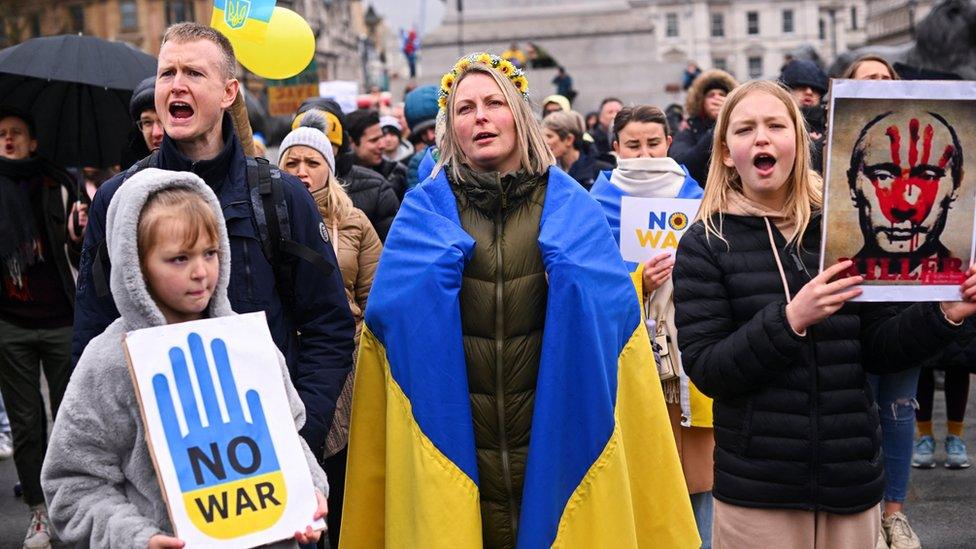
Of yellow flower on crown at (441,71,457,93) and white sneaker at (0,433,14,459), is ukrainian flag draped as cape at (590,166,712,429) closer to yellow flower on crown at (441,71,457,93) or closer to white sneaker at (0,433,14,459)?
yellow flower on crown at (441,71,457,93)

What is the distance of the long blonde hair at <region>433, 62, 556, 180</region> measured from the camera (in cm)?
396

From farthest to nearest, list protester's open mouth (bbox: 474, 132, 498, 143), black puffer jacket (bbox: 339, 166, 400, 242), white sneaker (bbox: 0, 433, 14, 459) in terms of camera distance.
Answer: white sneaker (bbox: 0, 433, 14, 459) → black puffer jacket (bbox: 339, 166, 400, 242) → protester's open mouth (bbox: 474, 132, 498, 143)

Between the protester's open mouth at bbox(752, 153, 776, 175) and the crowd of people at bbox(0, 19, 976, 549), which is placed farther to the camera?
the protester's open mouth at bbox(752, 153, 776, 175)

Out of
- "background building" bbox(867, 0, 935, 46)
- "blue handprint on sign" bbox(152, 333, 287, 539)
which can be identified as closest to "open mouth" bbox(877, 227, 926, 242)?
"blue handprint on sign" bbox(152, 333, 287, 539)

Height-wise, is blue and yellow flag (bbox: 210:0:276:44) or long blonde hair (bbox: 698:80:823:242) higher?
blue and yellow flag (bbox: 210:0:276:44)

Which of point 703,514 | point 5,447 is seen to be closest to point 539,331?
point 703,514

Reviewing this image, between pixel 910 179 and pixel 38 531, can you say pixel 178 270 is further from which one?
pixel 38 531

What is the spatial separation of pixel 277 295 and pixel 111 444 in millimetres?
918

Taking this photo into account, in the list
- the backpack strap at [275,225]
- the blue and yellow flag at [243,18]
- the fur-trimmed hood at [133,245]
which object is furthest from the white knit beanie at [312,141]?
the fur-trimmed hood at [133,245]

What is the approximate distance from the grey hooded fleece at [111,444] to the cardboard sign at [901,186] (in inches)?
69.7

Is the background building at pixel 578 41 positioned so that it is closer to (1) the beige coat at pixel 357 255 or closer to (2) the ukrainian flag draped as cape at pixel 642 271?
(2) the ukrainian flag draped as cape at pixel 642 271

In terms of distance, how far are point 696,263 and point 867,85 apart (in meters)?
0.78

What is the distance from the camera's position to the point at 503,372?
3.80 m

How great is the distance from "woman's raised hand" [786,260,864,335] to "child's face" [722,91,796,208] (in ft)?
1.59
